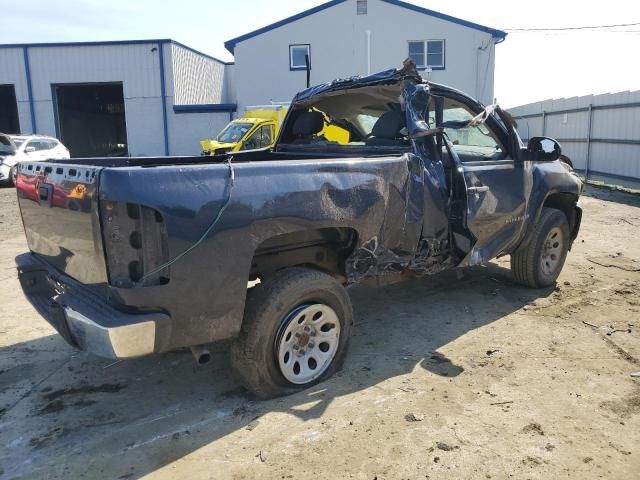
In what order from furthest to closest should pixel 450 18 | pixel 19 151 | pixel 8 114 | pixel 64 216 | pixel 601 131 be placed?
pixel 8 114 < pixel 450 18 < pixel 19 151 < pixel 601 131 < pixel 64 216

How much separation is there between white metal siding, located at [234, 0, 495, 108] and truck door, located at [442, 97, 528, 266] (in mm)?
19138

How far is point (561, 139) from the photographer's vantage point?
1862 centimetres

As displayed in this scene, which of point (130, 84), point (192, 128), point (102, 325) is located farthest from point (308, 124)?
point (130, 84)

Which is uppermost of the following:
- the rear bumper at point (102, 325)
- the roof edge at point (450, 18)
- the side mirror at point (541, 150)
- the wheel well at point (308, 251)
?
the roof edge at point (450, 18)

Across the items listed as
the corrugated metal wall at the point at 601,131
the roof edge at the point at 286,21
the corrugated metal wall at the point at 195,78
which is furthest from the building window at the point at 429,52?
the corrugated metal wall at the point at 195,78

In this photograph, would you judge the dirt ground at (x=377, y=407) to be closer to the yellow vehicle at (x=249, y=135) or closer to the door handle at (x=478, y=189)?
the door handle at (x=478, y=189)

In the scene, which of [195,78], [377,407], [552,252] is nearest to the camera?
[377,407]

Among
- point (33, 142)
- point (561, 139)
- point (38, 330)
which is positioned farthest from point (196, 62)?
point (38, 330)

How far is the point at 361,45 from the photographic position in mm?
23453

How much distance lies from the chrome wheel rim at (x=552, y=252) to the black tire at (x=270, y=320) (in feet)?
9.76

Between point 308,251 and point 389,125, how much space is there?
4.56 feet

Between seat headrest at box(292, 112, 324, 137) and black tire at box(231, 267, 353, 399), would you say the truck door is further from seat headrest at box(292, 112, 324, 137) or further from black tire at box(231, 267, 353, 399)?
black tire at box(231, 267, 353, 399)

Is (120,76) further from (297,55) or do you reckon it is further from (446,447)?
(446,447)

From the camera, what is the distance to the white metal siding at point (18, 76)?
2461cm
